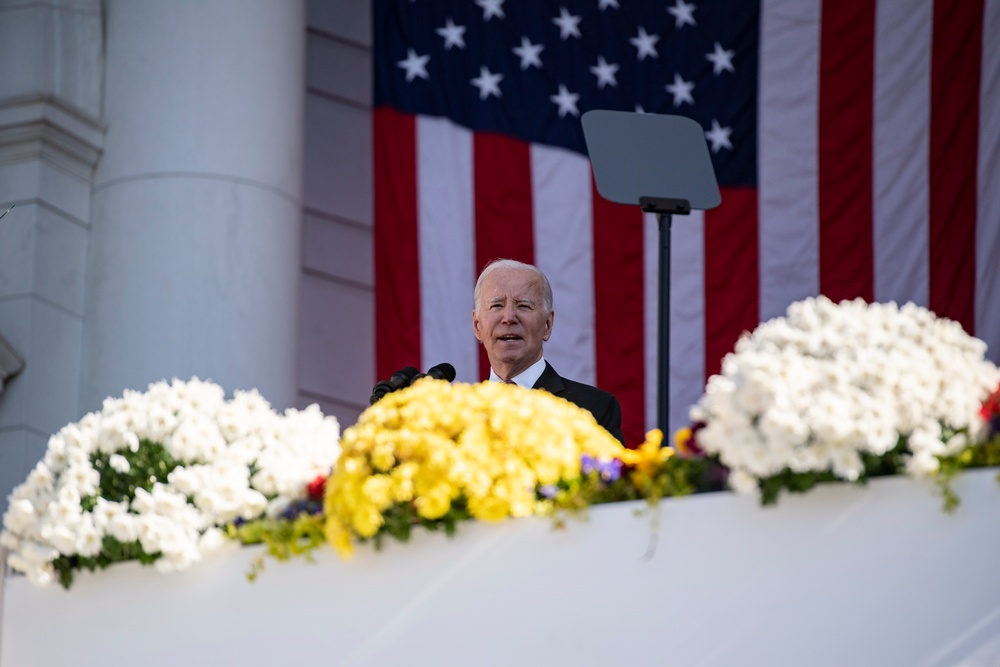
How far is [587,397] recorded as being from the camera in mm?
5219

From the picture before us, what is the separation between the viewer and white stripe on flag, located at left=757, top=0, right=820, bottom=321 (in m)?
8.48

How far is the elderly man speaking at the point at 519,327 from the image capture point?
5277 millimetres

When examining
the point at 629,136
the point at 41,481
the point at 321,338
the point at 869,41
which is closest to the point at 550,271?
the point at 321,338

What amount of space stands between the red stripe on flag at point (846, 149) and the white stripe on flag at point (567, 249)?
1.41 metres

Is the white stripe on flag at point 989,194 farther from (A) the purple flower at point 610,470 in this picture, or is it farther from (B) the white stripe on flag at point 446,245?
(A) the purple flower at point 610,470

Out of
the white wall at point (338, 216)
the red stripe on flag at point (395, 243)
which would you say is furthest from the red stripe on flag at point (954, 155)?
the white wall at point (338, 216)

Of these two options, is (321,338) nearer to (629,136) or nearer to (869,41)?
(869,41)

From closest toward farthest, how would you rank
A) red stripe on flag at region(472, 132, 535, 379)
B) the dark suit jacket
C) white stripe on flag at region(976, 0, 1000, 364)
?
the dark suit jacket < white stripe on flag at region(976, 0, 1000, 364) < red stripe on flag at region(472, 132, 535, 379)

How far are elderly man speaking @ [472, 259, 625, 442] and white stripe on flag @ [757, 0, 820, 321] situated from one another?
335 centimetres

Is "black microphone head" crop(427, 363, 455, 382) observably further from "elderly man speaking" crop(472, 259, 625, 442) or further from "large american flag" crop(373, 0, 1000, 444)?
"large american flag" crop(373, 0, 1000, 444)

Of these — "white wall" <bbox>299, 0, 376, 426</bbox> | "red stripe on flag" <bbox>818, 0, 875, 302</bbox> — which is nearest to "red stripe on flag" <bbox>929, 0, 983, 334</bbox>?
"red stripe on flag" <bbox>818, 0, 875, 302</bbox>

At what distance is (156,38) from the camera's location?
24.9ft

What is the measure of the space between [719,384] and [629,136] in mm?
1634

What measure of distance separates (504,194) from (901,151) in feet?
7.81
